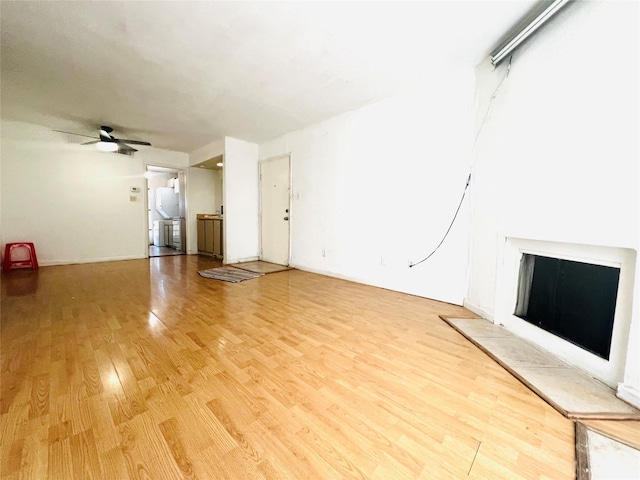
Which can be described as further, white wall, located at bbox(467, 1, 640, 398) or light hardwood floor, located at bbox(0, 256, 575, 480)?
white wall, located at bbox(467, 1, 640, 398)

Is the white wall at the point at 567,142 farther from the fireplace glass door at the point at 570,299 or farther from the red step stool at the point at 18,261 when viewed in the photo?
the red step stool at the point at 18,261

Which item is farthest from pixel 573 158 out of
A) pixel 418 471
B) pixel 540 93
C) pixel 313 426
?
pixel 313 426

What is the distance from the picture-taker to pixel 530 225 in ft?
6.08

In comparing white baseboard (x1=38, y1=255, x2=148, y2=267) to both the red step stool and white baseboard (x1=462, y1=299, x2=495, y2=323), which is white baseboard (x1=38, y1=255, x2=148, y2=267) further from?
white baseboard (x1=462, y1=299, x2=495, y2=323)

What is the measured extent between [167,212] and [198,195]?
2.62 m

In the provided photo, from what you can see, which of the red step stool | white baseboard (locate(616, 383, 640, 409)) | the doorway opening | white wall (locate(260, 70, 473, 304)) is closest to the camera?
white baseboard (locate(616, 383, 640, 409))

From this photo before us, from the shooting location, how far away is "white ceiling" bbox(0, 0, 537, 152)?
180 cm

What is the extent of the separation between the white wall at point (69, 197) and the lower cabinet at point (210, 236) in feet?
3.82

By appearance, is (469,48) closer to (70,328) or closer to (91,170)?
(70,328)

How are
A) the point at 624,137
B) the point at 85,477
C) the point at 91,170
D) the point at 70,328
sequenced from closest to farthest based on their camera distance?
the point at 85,477, the point at 624,137, the point at 70,328, the point at 91,170

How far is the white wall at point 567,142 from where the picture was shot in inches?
51.7

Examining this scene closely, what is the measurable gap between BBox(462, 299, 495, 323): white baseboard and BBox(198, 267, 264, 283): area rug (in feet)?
9.40

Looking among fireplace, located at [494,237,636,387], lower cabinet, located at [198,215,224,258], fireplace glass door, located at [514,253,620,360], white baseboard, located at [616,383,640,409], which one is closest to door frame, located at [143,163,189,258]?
lower cabinet, located at [198,215,224,258]

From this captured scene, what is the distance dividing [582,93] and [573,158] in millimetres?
398
